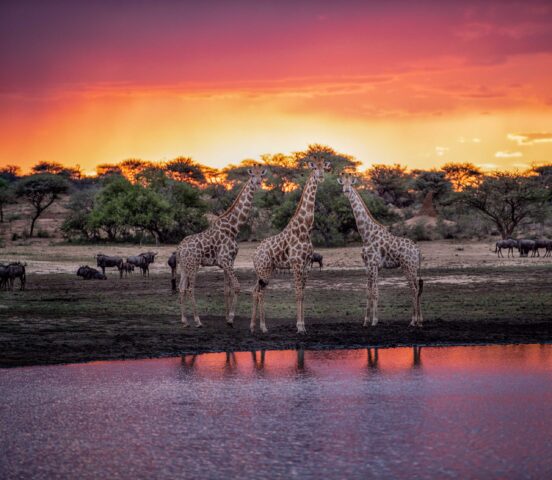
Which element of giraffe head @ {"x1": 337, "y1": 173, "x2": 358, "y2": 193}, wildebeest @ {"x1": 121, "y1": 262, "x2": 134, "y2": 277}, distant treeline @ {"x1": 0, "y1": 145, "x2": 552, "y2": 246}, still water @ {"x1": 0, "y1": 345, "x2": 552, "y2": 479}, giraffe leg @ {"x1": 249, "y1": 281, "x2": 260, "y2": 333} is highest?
distant treeline @ {"x1": 0, "y1": 145, "x2": 552, "y2": 246}

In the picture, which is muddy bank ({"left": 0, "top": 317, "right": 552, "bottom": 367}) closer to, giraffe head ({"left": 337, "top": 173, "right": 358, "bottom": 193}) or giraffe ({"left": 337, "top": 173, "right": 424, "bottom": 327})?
giraffe ({"left": 337, "top": 173, "right": 424, "bottom": 327})

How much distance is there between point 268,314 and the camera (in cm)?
1984

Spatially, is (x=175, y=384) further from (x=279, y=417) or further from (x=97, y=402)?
(x=279, y=417)

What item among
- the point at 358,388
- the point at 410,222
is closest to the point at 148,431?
the point at 358,388

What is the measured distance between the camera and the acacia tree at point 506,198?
6062 cm

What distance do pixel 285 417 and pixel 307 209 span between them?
7341 millimetres

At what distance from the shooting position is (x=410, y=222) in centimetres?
6744

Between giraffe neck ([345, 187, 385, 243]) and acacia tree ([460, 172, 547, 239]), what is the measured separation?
142 ft

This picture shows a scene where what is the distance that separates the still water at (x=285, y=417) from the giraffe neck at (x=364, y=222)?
379 centimetres

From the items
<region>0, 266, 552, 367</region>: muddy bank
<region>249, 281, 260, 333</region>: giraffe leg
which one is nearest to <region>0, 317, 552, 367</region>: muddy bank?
<region>0, 266, 552, 367</region>: muddy bank

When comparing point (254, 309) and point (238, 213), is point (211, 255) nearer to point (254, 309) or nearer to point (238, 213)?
point (238, 213)

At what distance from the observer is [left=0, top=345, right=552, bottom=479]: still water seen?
27.6 ft

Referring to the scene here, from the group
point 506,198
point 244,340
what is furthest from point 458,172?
point 244,340

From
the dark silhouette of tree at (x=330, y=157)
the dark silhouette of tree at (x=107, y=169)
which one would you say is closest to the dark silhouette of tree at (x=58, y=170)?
the dark silhouette of tree at (x=107, y=169)
